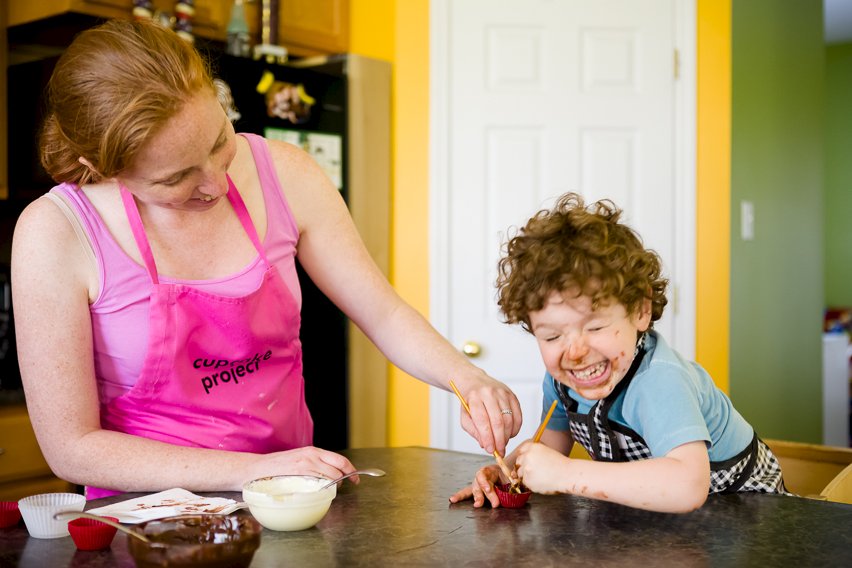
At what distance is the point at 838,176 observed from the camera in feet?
25.8

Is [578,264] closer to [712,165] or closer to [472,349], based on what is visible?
[472,349]

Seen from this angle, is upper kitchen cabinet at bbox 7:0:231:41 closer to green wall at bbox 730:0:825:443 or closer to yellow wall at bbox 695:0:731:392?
yellow wall at bbox 695:0:731:392

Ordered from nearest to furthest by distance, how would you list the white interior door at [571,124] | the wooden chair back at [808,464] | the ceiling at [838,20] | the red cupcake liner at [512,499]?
the red cupcake liner at [512,499], the wooden chair back at [808,464], the white interior door at [571,124], the ceiling at [838,20]

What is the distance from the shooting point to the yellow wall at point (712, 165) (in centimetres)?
367

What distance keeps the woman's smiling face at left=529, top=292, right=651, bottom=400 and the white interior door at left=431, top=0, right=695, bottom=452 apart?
7.18 ft

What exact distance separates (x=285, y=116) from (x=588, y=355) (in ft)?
7.61

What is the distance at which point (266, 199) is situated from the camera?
1671 millimetres

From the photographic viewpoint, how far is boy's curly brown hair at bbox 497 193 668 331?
1.44 metres

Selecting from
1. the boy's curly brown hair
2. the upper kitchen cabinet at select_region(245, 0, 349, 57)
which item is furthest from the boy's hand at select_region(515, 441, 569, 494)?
the upper kitchen cabinet at select_region(245, 0, 349, 57)

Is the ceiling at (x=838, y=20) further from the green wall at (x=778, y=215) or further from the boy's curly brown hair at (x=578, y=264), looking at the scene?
the boy's curly brown hair at (x=578, y=264)

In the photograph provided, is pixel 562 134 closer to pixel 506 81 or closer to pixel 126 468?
pixel 506 81

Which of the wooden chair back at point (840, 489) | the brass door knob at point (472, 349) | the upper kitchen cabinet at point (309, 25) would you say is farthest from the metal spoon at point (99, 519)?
the upper kitchen cabinet at point (309, 25)

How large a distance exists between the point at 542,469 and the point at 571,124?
255 centimetres

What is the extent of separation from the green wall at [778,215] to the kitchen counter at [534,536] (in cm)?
260
